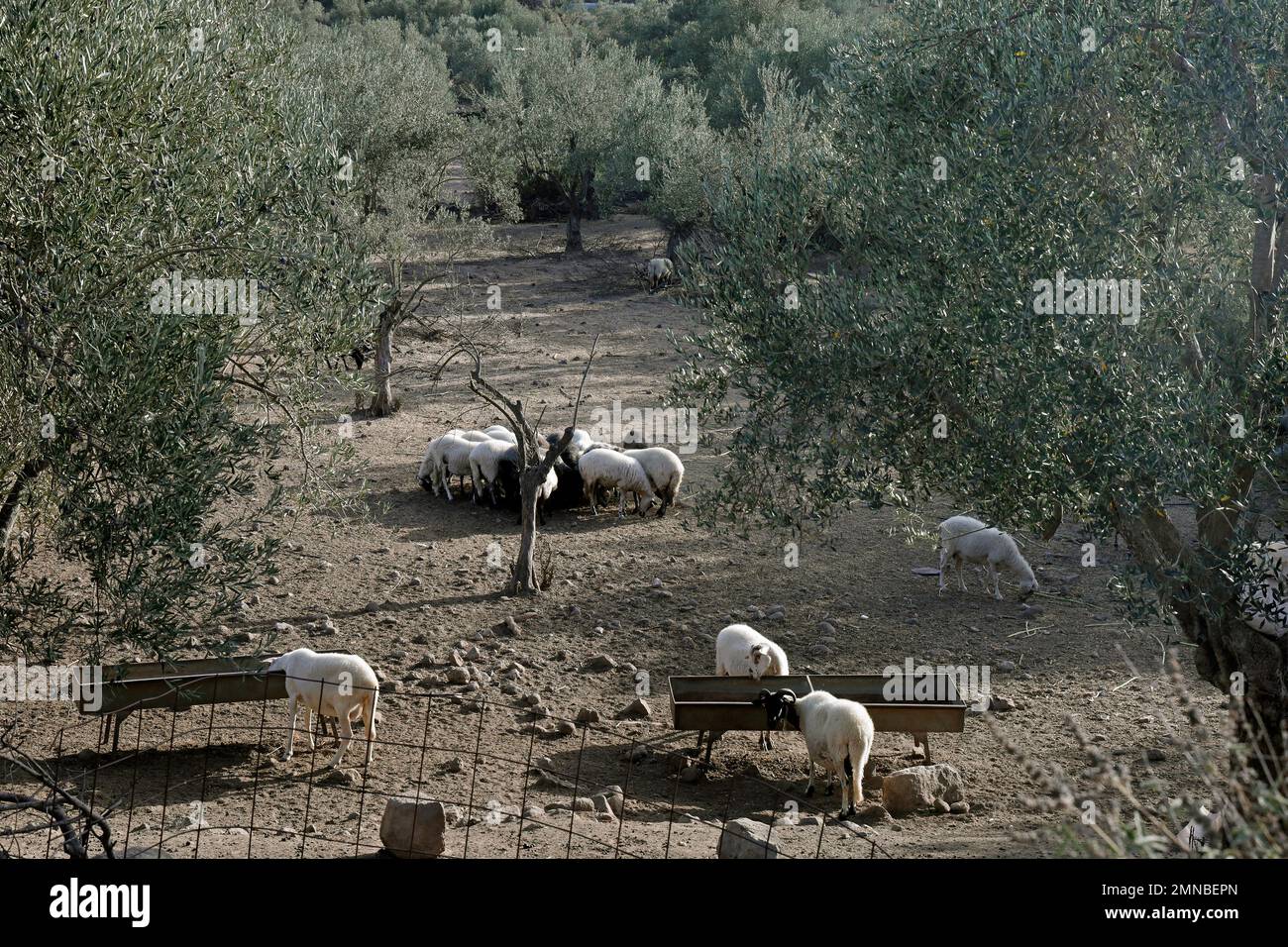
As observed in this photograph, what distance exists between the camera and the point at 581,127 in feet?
120

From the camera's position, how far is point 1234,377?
7598 millimetres

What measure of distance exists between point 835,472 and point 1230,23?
158 inches

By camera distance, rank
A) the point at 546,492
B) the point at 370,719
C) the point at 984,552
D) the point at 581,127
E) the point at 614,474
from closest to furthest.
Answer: the point at 370,719 < the point at 984,552 < the point at 546,492 < the point at 614,474 < the point at 581,127

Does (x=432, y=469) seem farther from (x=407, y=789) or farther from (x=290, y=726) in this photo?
(x=407, y=789)

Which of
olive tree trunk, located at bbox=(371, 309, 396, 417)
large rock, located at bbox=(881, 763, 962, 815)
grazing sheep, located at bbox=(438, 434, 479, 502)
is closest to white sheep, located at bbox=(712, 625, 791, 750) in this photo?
large rock, located at bbox=(881, 763, 962, 815)

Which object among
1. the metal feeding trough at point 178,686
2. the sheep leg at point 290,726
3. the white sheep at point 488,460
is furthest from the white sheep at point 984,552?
the metal feeding trough at point 178,686

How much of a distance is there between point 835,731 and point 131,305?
20.3 feet

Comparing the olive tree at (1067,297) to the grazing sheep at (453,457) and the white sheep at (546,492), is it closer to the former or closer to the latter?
the white sheep at (546,492)

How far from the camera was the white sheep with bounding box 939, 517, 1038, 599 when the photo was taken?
14.6 metres

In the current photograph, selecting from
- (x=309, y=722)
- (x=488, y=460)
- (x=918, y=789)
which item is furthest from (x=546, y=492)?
(x=918, y=789)

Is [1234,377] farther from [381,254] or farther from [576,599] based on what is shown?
[381,254]

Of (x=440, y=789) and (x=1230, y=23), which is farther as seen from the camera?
(x=440, y=789)
